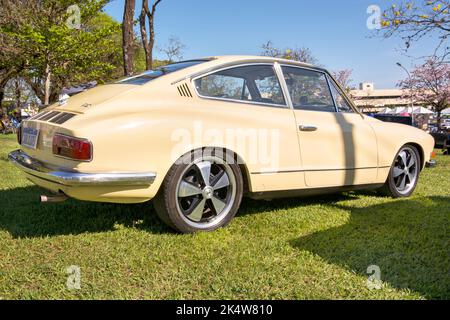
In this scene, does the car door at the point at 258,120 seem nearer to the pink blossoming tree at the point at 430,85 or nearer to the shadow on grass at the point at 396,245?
the shadow on grass at the point at 396,245

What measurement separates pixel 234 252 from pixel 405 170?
119 inches

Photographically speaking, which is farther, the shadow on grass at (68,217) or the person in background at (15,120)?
the person in background at (15,120)

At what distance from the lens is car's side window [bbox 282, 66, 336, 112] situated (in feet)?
13.9

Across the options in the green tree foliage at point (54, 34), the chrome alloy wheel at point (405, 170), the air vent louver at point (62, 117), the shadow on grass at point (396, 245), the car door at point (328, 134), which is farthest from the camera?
the green tree foliage at point (54, 34)

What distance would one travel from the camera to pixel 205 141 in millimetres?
3436

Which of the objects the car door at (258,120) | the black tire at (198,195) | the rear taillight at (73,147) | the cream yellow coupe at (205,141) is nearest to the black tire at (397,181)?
the cream yellow coupe at (205,141)

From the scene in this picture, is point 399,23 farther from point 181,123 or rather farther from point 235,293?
point 235,293

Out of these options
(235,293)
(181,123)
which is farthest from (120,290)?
(181,123)

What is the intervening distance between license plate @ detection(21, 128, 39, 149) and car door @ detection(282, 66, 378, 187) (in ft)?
7.67

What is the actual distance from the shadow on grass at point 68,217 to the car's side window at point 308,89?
186cm

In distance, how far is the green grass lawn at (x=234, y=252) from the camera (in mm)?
2570

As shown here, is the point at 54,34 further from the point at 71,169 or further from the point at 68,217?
the point at 71,169

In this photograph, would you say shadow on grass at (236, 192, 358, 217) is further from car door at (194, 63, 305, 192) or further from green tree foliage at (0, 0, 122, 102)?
green tree foliage at (0, 0, 122, 102)

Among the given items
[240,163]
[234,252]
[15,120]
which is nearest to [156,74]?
[240,163]
